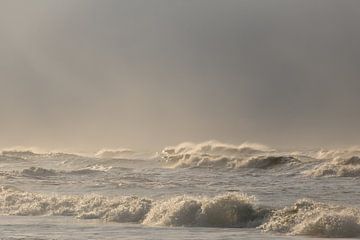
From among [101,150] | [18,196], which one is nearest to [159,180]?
[18,196]

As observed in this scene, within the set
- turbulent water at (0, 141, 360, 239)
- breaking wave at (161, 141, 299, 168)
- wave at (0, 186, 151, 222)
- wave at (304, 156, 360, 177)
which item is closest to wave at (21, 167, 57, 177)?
turbulent water at (0, 141, 360, 239)

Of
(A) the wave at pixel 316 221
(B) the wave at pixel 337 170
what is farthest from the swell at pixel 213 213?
(B) the wave at pixel 337 170

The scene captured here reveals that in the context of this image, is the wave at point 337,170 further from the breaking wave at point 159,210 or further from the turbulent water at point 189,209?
the breaking wave at point 159,210

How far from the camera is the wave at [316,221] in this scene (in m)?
15.1

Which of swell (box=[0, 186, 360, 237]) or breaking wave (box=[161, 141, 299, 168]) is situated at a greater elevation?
breaking wave (box=[161, 141, 299, 168])

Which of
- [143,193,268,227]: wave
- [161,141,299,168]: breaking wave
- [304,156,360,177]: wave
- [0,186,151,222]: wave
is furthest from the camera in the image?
[161,141,299,168]: breaking wave

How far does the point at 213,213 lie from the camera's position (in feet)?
60.4

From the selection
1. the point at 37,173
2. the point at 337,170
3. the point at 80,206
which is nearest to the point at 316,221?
the point at 80,206

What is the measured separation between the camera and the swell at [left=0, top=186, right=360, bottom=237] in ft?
50.9

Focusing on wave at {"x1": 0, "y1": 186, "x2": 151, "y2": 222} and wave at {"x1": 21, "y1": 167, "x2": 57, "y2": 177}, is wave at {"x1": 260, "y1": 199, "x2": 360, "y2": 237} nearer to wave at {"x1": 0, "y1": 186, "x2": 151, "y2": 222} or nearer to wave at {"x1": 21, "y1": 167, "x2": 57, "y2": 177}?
wave at {"x1": 0, "y1": 186, "x2": 151, "y2": 222}

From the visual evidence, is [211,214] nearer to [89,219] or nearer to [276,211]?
[276,211]

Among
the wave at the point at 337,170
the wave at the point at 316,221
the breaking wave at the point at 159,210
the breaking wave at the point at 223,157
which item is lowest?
the wave at the point at 316,221

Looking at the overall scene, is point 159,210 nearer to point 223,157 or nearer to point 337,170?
point 337,170

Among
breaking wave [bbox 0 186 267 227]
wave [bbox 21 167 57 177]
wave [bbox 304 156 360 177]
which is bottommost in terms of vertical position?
breaking wave [bbox 0 186 267 227]
